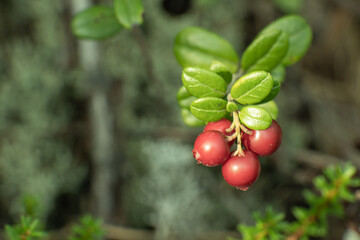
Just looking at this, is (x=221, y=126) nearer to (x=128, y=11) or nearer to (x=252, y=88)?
(x=252, y=88)

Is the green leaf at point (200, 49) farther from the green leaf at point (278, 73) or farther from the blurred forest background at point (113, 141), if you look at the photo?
the blurred forest background at point (113, 141)

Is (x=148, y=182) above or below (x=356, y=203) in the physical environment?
below

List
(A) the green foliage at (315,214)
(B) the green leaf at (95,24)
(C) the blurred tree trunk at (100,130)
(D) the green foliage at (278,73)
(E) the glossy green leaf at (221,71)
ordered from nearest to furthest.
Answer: (E) the glossy green leaf at (221,71), (D) the green foliage at (278,73), (A) the green foliage at (315,214), (B) the green leaf at (95,24), (C) the blurred tree trunk at (100,130)

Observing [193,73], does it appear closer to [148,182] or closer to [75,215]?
[148,182]

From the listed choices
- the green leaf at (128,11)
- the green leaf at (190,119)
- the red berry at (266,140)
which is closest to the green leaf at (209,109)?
the red berry at (266,140)

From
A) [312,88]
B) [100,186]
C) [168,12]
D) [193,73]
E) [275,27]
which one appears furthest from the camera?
[312,88]

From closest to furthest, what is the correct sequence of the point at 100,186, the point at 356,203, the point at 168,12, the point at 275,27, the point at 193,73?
the point at 193,73
the point at 275,27
the point at 356,203
the point at 100,186
the point at 168,12

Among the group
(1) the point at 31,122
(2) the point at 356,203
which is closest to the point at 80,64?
(1) the point at 31,122
